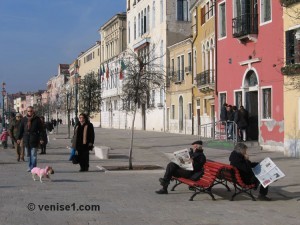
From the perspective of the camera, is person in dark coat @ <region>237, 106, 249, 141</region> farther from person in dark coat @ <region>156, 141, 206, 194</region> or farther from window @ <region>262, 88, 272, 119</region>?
person in dark coat @ <region>156, 141, 206, 194</region>

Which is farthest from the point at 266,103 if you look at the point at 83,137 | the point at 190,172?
the point at 190,172

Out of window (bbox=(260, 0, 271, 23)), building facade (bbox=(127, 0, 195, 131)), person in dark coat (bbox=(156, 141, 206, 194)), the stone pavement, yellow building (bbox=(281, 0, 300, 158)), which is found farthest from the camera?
building facade (bbox=(127, 0, 195, 131))

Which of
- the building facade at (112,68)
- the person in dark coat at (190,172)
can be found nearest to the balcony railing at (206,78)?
the person in dark coat at (190,172)

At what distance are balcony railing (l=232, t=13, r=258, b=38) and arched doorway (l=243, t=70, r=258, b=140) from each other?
1.97 meters

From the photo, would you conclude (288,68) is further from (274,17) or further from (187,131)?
(187,131)

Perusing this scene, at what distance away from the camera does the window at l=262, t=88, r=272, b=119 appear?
991 inches

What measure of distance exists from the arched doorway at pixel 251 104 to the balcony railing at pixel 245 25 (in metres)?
1.97

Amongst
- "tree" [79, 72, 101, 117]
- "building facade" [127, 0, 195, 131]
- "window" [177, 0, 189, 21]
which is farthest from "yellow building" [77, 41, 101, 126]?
"window" [177, 0, 189, 21]

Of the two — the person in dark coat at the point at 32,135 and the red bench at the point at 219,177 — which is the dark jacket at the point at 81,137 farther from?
the red bench at the point at 219,177

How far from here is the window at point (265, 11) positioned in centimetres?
2502

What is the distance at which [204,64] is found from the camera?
37.3 metres

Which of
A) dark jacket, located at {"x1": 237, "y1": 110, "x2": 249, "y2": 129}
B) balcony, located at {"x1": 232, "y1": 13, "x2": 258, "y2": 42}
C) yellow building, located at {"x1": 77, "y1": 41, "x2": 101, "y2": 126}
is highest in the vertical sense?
yellow building, located at {"x1": 77, "y1": 41, "x2": 101, "y2": 126}

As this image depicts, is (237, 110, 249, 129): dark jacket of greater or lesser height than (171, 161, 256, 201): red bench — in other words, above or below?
above

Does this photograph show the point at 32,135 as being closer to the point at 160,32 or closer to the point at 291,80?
the point at 291,80
